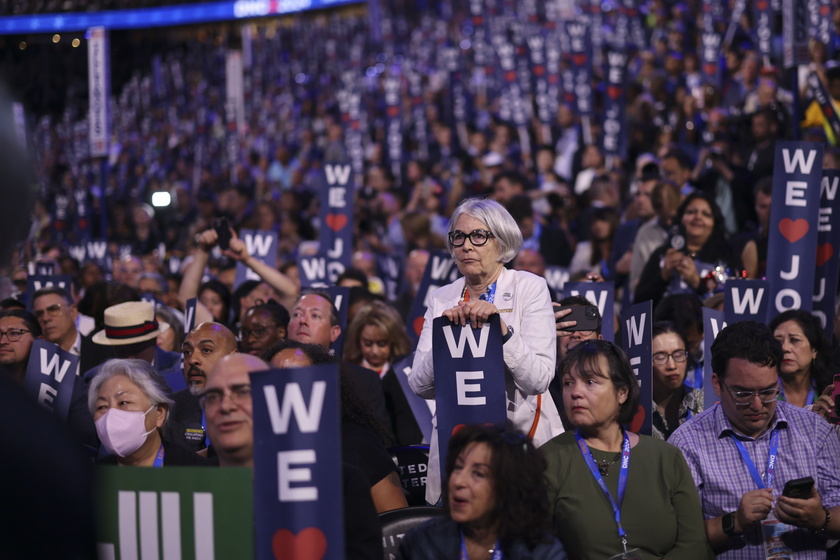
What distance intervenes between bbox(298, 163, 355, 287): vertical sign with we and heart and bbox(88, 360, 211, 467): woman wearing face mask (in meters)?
4.68

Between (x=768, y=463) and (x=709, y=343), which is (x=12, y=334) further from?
(x=768, y=463)

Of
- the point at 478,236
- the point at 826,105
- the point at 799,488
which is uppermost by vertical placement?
the point at 826,105

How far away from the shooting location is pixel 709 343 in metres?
5.84

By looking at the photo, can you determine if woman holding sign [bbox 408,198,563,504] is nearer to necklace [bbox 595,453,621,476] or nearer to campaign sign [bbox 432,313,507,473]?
campaign sign [bbox 432,313,507,473]

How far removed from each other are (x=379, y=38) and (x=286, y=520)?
2534 cm

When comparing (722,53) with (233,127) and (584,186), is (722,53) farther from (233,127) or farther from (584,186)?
(233,127)

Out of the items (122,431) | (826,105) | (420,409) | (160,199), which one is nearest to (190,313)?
(160,199)

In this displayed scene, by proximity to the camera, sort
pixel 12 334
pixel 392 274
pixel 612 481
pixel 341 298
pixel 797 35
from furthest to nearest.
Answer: pixel 392 274
pixel 797 35
pixel 341 298
pixel 12 334
pixel 612 481

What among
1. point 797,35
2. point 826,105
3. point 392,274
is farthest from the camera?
point 392,274

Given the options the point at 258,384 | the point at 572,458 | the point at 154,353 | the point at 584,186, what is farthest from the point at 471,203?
the point at 584,186

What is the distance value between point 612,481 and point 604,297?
2.59 m

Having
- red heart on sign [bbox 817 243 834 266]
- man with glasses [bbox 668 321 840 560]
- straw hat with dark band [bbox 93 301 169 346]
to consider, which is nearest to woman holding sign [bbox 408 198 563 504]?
man with glasses [bbox 668 321 840 560]

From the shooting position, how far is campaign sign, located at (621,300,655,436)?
196 inches

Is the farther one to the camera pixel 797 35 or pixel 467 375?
pixel 797 35
